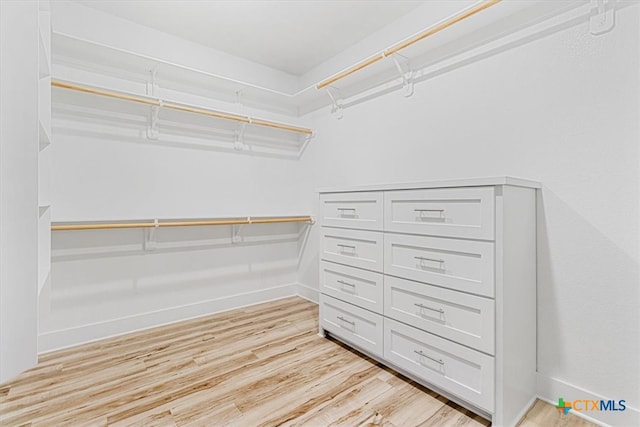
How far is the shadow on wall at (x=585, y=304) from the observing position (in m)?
1.29

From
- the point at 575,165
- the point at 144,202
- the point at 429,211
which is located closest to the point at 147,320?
the point at 144,202

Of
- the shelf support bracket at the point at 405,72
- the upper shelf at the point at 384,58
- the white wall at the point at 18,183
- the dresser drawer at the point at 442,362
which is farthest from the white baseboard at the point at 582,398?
the white wall at the point at 18,183

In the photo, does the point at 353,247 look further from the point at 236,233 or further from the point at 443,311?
the point at 236,233

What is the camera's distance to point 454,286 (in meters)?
1.40

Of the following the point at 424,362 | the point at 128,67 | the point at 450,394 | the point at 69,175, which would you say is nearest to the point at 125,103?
the point at 128,67

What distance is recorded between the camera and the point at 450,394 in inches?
57.5

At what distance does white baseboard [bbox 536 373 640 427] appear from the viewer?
4.16ft

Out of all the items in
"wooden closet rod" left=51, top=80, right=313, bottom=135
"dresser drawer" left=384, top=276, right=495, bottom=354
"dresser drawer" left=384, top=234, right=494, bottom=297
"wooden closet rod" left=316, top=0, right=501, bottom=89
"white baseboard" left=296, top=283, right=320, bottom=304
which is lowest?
"white baseboard" left=296, top=283, right=320, bottom=304

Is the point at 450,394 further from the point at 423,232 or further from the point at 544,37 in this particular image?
the point at 544,37

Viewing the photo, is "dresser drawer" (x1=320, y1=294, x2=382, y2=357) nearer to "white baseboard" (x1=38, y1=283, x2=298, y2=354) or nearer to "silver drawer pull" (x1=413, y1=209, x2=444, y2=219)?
"silver drawer pull" (x1=413, y1=209, x2=444, y2=219)

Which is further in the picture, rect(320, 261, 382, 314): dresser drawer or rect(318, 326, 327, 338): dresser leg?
rect(318, 326, 327, 338): dresser leg

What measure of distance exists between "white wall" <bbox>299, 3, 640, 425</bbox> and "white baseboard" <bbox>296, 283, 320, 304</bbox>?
1686mm

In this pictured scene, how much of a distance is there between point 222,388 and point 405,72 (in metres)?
2.24

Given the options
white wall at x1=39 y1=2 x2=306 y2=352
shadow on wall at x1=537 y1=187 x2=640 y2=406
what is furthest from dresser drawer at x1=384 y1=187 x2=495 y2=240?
white wall at x1=39 y1=2 x2=306 y2=352
